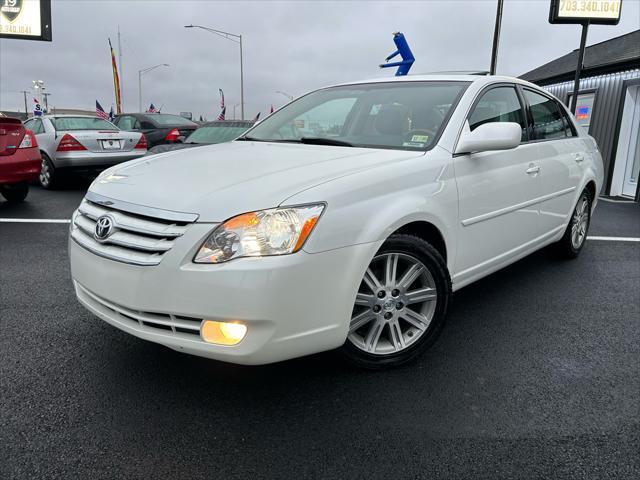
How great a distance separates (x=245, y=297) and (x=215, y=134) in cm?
649

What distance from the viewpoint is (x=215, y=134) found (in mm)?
8133

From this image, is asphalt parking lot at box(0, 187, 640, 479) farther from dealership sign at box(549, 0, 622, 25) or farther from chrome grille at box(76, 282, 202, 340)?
dealership sign at box(549, 0, 622, 25)

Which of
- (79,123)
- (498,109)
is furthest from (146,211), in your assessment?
(79,123)

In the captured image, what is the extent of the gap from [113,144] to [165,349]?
24.8 feet

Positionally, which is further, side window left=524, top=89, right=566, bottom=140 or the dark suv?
the dark suv

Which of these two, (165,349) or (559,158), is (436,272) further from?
(559,158)

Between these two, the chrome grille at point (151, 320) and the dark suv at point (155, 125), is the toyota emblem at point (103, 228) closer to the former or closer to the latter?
the chrome grille at point (151, 320)

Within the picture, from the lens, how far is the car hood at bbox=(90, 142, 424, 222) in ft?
7.27

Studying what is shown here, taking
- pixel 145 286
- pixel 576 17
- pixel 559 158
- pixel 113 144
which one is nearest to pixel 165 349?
pixel 145 286

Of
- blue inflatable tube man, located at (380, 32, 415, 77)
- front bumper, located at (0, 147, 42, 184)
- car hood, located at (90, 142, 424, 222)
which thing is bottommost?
front bumper, located at (0, 147, 42, 184)

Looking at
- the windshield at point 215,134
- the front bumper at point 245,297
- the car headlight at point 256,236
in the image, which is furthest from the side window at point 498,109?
the windshield at point 215,134

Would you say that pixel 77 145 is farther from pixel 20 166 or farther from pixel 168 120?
pixel 168 120

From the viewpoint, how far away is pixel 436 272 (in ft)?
9.19

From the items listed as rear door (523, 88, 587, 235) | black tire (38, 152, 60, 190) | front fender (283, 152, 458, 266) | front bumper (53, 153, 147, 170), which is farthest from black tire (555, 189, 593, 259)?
black tire (38, 152, 60, 190)
